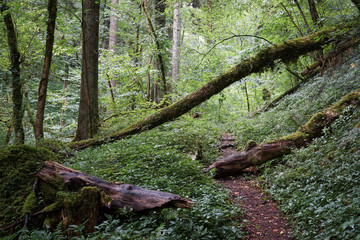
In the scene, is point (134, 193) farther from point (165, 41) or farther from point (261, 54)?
point (165, 41)

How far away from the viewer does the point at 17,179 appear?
437 centimetres

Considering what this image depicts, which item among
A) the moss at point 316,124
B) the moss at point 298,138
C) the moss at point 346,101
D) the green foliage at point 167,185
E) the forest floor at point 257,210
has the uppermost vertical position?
the moss at point 346,101

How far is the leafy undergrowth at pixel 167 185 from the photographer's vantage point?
314 centimetres

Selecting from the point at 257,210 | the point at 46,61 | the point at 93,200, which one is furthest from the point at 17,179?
the point at 257,210

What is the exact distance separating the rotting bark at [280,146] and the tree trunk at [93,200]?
3369 millimetres

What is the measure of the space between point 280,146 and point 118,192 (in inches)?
191

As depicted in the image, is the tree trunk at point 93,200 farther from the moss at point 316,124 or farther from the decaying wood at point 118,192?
Answer: the moss at point 316,124

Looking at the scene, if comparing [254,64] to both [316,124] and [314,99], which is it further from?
[316,124]

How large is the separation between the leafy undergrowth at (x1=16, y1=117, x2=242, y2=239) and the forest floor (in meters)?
0.34

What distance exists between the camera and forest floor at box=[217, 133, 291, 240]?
13.2ft

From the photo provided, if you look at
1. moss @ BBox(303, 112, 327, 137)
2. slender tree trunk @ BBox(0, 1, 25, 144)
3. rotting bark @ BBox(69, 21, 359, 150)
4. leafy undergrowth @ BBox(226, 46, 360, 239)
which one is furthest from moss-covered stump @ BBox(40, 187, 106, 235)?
moss @ BBox(303, 112, 327, 137)

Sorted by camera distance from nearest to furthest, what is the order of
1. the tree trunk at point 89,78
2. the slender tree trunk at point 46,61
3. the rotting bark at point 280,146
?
the rotting bark at point 280,146, the slender tree trunk at point 46,61, the tree trunk at point 89,78

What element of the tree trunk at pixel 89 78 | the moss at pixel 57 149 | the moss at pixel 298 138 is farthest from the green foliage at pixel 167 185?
the tree trunk at pixel 89 78

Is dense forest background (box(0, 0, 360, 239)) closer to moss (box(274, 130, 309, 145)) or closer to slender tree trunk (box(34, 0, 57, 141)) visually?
slender tree trunk (box(34, 0, 57, 141))
